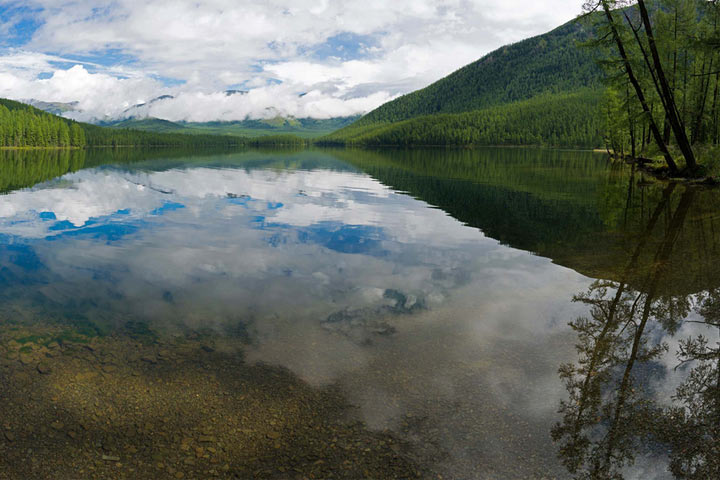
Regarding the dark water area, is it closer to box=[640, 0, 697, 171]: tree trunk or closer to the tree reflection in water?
the tree reflection in water

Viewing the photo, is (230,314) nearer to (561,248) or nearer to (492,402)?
(492,402)

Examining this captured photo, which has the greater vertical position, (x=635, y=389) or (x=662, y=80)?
(x=662, y=80)

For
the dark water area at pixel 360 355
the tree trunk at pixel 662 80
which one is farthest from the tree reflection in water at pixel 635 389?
the tree trunk at pixel 662 80

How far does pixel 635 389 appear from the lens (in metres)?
8.14

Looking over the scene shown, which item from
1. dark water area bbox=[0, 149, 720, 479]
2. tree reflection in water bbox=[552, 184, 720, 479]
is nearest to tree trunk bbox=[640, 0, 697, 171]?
dark water area bbox=[0, 149, 720, 479]

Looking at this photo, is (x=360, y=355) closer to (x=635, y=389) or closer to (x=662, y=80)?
(x=635, y=389)

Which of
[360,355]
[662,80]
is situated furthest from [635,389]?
[662,80]

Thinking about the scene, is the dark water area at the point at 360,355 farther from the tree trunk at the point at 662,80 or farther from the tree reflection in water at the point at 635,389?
the tree trunk at the point at 662,80

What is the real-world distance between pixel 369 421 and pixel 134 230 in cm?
1911

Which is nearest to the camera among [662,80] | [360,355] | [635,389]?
[635,389]

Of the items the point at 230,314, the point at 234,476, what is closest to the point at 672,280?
the point at 230,314

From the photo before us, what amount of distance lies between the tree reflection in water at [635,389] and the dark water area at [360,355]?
0.13 feet

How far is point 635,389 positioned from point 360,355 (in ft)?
15.7

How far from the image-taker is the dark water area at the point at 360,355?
258 inches
